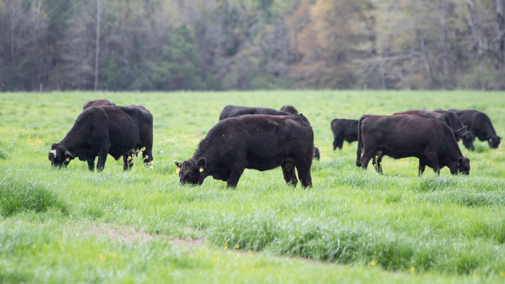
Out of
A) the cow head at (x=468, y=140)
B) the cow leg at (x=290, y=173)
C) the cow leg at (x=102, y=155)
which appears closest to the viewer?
the cow leg at (x=290, y=173)

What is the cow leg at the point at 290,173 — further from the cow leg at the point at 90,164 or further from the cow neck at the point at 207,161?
the cow leg at the point at 90,164

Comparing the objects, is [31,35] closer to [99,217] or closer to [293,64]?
[293,64]

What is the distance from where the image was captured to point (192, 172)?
7.53 meters

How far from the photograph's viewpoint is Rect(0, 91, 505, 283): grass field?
3836 mm

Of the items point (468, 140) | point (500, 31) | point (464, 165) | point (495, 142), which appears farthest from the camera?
point (500, 31)

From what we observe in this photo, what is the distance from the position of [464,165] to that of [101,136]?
8.71 meters

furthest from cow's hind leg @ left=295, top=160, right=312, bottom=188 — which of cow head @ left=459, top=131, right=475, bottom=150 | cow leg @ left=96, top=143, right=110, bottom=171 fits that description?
cow head @ left=459, top=131, right=475, bottom=150

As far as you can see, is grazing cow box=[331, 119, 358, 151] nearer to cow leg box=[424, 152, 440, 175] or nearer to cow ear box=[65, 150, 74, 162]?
cow leg box=[424, 152, 440, 175]

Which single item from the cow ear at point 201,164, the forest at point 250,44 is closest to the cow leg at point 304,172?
the cow ear at point 201,164

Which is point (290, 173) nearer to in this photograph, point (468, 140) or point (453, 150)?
point (453, 150)

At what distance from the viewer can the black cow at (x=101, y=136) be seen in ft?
29.0

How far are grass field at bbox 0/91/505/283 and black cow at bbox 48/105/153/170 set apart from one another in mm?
475

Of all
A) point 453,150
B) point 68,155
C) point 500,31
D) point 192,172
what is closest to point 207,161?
point 192,172

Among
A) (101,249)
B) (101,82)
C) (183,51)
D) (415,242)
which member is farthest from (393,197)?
(183,51)
